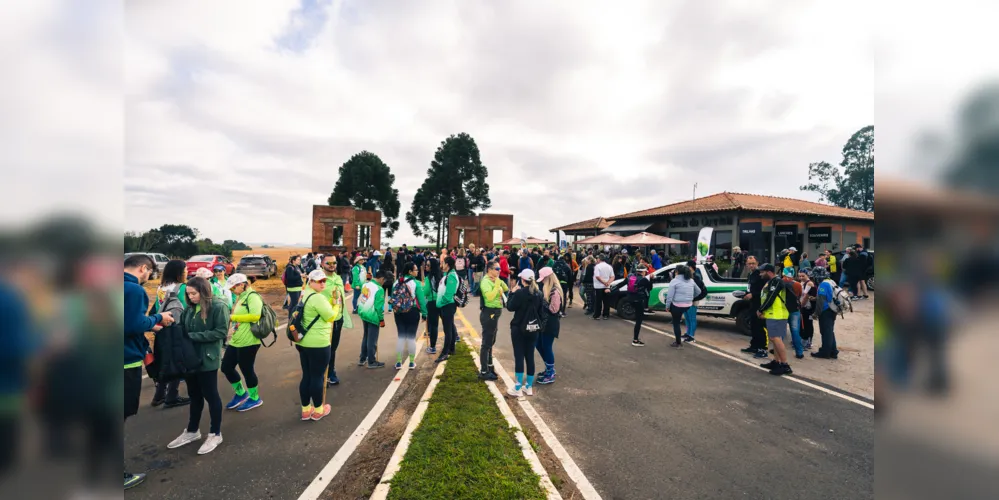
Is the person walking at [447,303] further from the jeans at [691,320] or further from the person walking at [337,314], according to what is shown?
the jeans at [691,320]

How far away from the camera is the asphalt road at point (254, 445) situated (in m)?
3.38

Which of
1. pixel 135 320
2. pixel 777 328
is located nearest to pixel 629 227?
pixel 777 328

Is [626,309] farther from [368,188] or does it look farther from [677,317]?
[368,188]

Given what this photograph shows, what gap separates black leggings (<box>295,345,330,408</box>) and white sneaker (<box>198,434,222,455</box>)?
0.82m

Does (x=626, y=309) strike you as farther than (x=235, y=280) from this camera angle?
Answer: Yes

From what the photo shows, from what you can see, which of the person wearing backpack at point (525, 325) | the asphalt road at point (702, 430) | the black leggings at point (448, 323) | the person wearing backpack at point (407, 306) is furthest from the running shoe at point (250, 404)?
the asphalt road at point (702, 430)

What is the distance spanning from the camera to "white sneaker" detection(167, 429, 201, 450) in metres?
4.04

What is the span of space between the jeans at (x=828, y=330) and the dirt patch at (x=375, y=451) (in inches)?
282

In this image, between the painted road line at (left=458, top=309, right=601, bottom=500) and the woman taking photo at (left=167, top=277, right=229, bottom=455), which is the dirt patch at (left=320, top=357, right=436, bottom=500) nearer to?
the painted road line at (left=458, top=309, right=601, bottom=500)

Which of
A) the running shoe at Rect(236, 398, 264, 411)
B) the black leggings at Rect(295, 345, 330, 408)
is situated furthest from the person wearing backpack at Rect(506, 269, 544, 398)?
the running shoe at Rect(236, 398, 264, 411)

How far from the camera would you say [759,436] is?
4289mm

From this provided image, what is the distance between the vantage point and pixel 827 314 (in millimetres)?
7207

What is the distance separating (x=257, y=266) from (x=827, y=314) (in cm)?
2498
